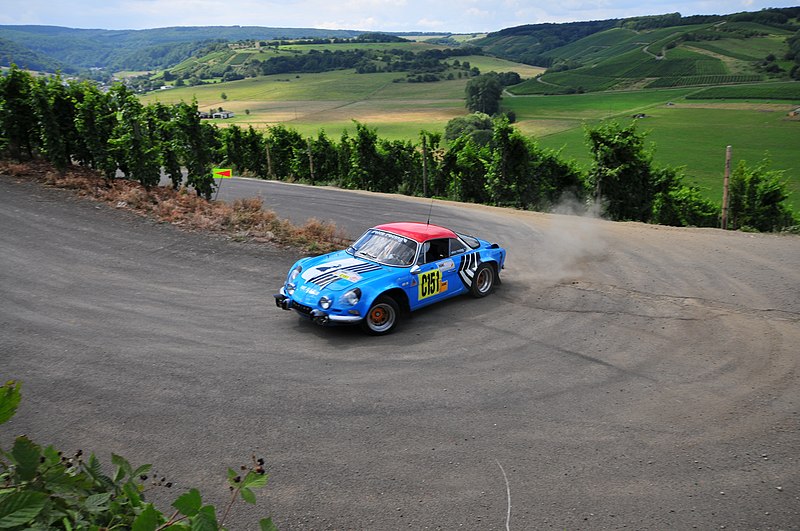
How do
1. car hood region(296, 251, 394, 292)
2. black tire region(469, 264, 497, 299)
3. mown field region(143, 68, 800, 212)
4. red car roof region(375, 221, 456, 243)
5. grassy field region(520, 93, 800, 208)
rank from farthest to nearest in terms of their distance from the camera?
mown field region(143, 68, 800, 212) → grassy field region(520, 93, 800, 208) → black tire region(469, 264, 497, 299) → red car roof region(375, 221, 456, 243) → car hood region(296, 251, 394, 292)

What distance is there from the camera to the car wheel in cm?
992

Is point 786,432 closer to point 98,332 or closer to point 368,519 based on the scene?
point 368,519

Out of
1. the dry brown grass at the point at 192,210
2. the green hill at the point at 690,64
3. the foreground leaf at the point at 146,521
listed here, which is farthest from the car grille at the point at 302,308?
the green hill at the point at 690,64

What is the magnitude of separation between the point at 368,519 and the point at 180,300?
23.5 ft

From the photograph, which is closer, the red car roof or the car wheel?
the car wheel

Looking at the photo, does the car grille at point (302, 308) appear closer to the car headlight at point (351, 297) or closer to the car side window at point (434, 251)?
the car headlight at point (351, 297)

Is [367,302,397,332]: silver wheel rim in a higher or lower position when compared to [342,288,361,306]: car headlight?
lower

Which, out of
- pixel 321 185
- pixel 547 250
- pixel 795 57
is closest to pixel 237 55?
pixel 795 57

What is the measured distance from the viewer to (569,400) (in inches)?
311

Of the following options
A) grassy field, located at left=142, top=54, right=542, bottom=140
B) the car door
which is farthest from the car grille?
grassy field, located at left=142, top=54, right=542, bottom=140

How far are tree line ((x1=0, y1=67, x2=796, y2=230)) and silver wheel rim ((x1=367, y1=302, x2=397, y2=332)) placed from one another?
11195 millimetres

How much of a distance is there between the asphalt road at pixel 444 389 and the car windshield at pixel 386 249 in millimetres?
1190

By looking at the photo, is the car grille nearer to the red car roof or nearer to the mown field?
the red car roof

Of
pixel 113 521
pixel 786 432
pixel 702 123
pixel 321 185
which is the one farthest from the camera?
pixel 702 123
